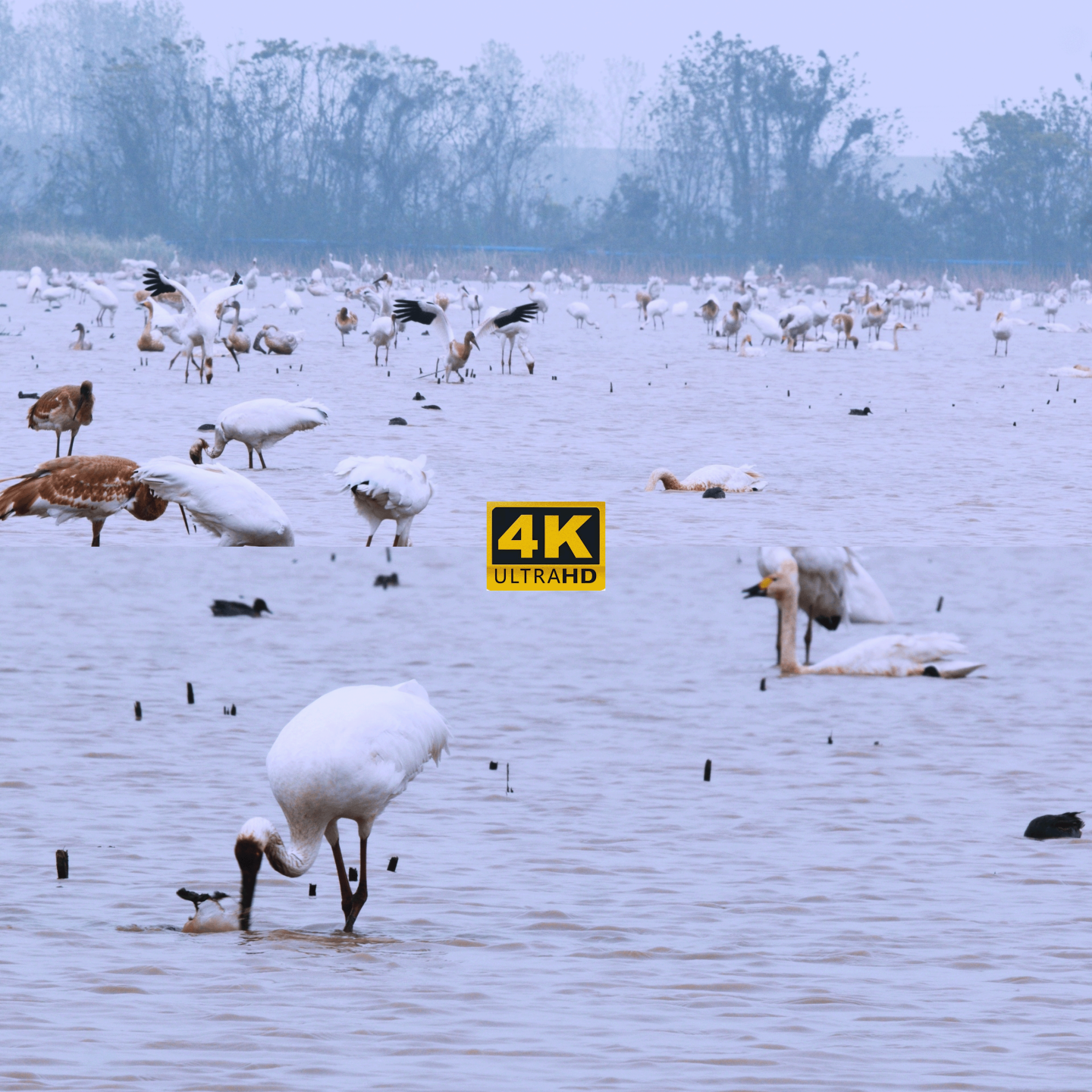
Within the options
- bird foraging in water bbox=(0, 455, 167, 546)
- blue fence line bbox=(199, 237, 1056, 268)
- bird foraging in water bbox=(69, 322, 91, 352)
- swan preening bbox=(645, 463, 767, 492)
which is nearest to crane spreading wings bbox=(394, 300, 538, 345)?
bird foraging in water bbox=(69, 322, 91, 352)

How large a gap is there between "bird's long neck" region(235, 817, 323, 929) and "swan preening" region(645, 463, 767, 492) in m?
8.23

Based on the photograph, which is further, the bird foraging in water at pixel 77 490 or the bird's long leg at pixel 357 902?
the bird foraging in water at pixel 77 490

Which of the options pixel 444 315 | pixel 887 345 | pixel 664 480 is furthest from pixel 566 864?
pixel 887 345

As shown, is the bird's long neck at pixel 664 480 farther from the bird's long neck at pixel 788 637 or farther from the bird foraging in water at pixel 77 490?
the bird foraging in water at pixel 77 490

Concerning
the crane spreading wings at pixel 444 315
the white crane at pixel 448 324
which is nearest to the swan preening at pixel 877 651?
the crane spreading wings at pixel 444 315

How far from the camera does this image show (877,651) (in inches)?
443

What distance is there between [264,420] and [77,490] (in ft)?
11.9

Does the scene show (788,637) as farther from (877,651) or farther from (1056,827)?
(1056,827)

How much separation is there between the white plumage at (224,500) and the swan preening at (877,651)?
282cm

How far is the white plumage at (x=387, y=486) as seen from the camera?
10656 mm

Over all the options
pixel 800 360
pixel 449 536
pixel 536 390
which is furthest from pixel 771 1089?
pixel 800 360

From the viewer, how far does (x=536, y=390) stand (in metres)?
22.4

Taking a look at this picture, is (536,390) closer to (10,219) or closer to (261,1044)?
(261,1044)

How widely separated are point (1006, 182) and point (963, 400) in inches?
2216
